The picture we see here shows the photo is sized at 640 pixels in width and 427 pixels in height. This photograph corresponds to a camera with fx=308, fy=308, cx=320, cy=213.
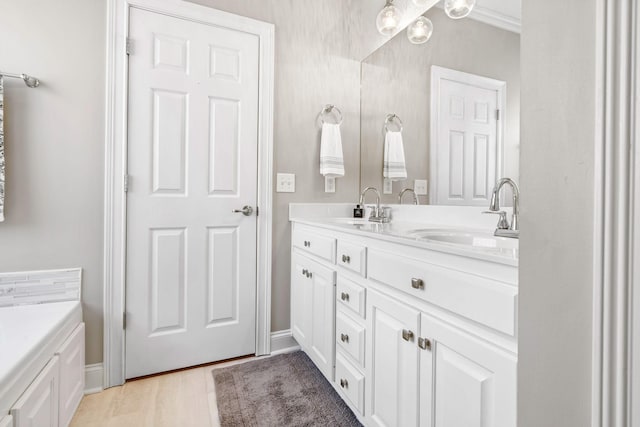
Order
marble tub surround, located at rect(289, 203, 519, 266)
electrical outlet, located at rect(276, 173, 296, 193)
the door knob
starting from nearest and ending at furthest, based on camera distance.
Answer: marble tub surround, located at rect(289, 203, 519, 266), the door knob, electrical outlet, located at rect(276, 173, 296, 193)

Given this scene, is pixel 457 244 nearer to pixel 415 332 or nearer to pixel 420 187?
pixel 415 332

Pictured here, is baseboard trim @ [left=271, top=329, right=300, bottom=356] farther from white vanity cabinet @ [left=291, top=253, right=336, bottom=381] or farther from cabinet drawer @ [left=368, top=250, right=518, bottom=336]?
cabinet drawer @ [left=368, top=250, right=518, bottom=336]

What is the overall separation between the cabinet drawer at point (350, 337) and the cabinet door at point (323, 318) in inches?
2.3

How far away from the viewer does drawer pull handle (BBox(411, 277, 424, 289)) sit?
91 centimetres

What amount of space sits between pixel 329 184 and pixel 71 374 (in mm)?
1647

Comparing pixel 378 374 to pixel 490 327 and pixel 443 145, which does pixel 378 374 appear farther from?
pixel 443 145

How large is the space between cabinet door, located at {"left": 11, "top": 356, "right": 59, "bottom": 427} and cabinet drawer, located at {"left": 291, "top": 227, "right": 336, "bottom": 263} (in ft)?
3.71

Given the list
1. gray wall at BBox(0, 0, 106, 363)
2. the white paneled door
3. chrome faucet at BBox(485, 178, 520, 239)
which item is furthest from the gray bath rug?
chrome faucet at BBox(485, 178, 520, 239)

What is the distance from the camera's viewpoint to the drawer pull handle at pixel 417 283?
913 millimetres

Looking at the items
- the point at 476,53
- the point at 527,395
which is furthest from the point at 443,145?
the point at 527,395

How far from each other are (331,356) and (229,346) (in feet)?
2.43

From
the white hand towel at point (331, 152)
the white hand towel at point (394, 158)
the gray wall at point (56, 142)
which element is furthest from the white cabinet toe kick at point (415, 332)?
the gray wall at point (56, 142)

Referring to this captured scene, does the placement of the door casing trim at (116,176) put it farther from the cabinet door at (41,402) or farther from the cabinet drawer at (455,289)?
the cabinet drawer at (455,289)

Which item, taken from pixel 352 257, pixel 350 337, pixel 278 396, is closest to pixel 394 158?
pixel 352 257
